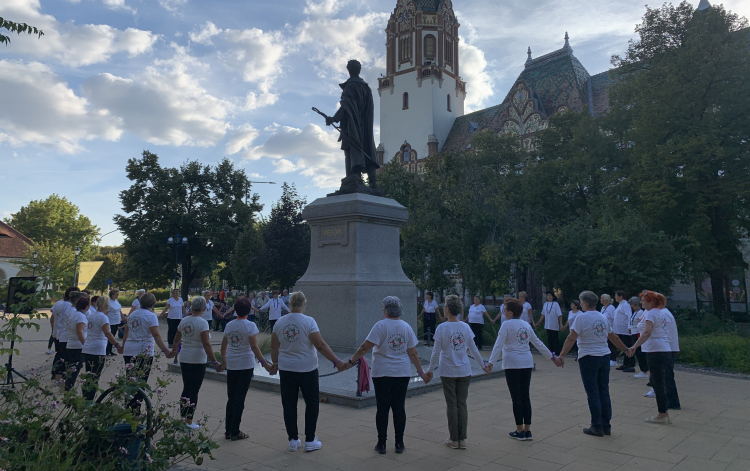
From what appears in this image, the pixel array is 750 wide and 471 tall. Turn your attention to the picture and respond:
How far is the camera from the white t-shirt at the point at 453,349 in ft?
18.2

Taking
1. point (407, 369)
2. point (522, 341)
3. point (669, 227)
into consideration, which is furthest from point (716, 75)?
point (407, 369)

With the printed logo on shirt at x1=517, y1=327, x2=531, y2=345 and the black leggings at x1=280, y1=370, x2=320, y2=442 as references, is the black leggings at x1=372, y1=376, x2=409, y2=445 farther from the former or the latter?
the printed logo on shirt at x1=517, y1=327, x2=531, y2=345

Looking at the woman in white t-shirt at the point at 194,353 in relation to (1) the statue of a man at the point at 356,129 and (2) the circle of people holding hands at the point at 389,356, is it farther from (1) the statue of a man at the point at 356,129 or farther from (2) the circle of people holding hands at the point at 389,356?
(1) the statue of a man at the point at 356,129

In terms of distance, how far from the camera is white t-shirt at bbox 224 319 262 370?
5941 millimetres

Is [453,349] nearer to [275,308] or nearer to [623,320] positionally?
[623,320]

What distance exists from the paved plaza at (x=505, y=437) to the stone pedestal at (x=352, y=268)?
1.16 metres

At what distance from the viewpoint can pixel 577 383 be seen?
10.0 m

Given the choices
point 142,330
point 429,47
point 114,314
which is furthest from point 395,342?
point 429,47

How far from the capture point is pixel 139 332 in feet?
23.4

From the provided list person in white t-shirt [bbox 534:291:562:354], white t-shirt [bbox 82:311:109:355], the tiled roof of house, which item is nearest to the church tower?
the tiled roof of house

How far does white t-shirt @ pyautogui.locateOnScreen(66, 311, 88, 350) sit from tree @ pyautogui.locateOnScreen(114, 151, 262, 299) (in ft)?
97.4

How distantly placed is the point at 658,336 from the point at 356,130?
721cm

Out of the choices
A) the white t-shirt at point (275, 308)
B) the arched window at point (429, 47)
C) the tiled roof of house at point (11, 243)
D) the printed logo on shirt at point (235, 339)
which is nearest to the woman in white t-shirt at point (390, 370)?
the printed logo on shirt at point (235, 339)

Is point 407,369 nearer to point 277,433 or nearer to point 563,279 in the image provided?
point 277,433
